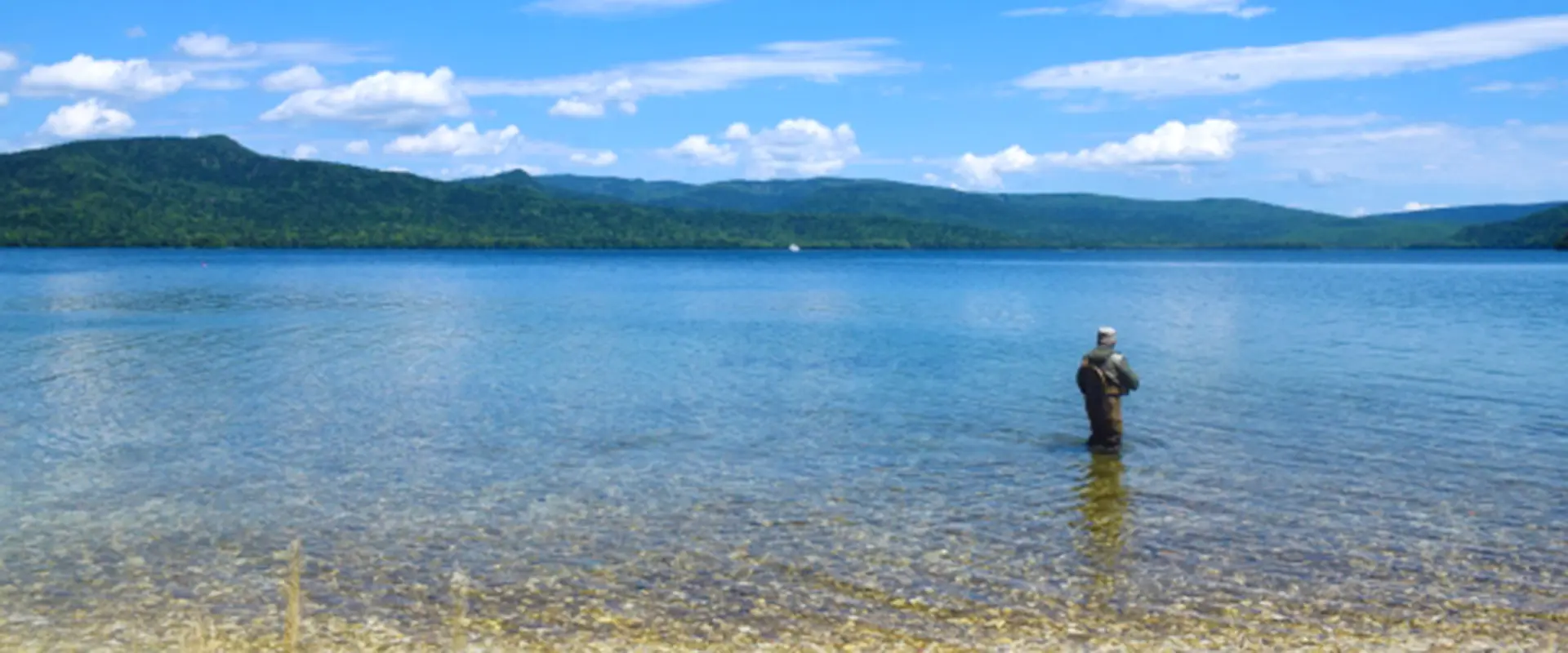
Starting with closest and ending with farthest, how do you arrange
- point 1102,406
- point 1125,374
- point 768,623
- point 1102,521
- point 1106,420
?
1. point 768,623
2. point 1102,521
3. point 1125,374
4. point 1102,406
5. point 1106,420

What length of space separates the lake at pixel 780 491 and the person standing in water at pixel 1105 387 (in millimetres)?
748

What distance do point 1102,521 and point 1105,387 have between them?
5.81 metres

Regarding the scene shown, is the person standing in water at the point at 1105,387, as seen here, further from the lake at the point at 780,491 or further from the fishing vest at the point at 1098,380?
the lake at the point at 780,491

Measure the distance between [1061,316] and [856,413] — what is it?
50.2 metres

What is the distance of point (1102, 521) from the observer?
1872 cm

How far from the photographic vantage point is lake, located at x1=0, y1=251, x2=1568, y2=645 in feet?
47.3

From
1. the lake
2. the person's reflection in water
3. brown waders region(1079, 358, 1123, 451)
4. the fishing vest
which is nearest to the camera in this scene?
the lake

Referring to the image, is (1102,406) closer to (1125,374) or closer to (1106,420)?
(1106,420)

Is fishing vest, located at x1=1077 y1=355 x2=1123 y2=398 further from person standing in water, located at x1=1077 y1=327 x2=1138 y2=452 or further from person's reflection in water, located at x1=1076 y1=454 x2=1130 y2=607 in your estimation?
person's reflection in water, located at x1=1076 y1=454 x2=1130 y2=607

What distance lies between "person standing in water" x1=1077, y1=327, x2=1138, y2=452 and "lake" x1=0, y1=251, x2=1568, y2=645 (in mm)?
748

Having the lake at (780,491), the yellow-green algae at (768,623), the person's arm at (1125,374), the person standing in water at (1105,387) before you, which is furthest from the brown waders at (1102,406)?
the yellow-green algae at (768,623)

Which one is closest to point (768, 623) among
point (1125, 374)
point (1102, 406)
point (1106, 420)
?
point (1125, 374)

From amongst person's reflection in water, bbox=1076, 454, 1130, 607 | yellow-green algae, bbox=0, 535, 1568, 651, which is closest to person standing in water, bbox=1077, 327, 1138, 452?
person's reflection in water, bbox=1076, 454, 1130, 607

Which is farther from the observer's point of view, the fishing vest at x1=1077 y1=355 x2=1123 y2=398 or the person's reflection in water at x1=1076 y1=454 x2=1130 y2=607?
the fishing vest at x1=1077 y1=355 x2=1123 y2=398
